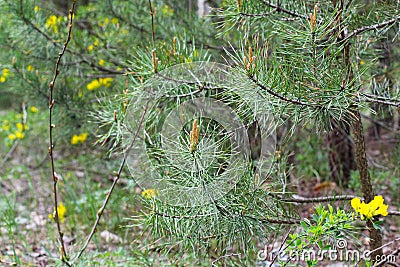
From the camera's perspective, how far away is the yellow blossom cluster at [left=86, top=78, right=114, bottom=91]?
2688 mm

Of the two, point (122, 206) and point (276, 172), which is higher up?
point (276, 172)

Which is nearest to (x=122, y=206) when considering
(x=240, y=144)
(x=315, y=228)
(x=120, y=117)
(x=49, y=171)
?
(x=49, y=171)

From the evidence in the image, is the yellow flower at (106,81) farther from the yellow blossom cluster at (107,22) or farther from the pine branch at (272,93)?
the pine branch at (272,93)

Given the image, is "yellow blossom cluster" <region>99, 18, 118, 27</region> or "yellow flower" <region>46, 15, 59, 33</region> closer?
"yellow flower" <region>46, 15, 59, 33</region>

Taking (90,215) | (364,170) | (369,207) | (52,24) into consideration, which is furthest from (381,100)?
(90,215)

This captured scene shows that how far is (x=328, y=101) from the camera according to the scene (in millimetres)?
1143

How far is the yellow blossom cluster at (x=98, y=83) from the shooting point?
2.69m

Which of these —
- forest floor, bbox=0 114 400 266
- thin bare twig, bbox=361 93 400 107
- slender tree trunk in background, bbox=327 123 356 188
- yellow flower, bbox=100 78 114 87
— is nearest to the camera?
thin bare twig, bbox=361 93 400 107

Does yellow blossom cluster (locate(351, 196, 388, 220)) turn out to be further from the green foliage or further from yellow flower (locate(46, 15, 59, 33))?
Result: yellow flower (locate(46, 15, 59, 33))

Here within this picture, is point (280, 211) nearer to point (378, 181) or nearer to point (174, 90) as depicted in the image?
point (174, 90)

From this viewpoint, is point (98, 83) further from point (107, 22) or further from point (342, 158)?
point (342, 158)

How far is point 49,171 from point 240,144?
2.63 meters

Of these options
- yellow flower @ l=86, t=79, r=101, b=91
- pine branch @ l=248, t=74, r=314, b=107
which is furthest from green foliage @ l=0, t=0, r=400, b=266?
yellow flower @ l=86, t=79, r=101, b=91

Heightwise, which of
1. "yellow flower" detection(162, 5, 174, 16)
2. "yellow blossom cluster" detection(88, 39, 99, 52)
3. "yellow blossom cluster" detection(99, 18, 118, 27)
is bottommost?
"yellow blossom cluster" detection(88, 39, 99, 52)
